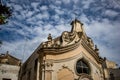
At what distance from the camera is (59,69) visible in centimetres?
1944

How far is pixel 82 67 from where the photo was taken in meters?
21.0

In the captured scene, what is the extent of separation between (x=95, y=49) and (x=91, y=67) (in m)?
A: 3.12

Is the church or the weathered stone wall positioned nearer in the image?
the church

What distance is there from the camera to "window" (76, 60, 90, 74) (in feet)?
67.9

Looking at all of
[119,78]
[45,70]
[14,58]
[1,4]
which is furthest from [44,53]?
[119,78]

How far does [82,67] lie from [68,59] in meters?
1.98

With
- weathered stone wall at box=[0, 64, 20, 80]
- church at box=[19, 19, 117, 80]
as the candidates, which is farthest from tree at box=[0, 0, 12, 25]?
weathered stone wall at box=[0, 64, 20, 80]

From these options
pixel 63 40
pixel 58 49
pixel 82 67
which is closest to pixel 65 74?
pixel 82 67

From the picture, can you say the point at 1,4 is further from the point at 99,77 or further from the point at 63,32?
the point at 99,77

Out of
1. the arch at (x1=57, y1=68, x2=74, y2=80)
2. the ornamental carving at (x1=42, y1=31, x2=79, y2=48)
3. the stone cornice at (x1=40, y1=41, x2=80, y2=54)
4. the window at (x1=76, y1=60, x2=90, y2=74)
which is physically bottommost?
the arch at (x1=57, y1=68, x2=74, y2=80)

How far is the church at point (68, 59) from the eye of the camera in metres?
19.3

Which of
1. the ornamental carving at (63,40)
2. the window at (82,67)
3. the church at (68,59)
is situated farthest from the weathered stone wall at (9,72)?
the window at (82,67)

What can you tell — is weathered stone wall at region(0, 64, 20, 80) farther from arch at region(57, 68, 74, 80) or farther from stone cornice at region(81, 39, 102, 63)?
stone cornice at region(81, 39, 102, 63)

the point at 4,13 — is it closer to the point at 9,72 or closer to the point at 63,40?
the point at 63,40
